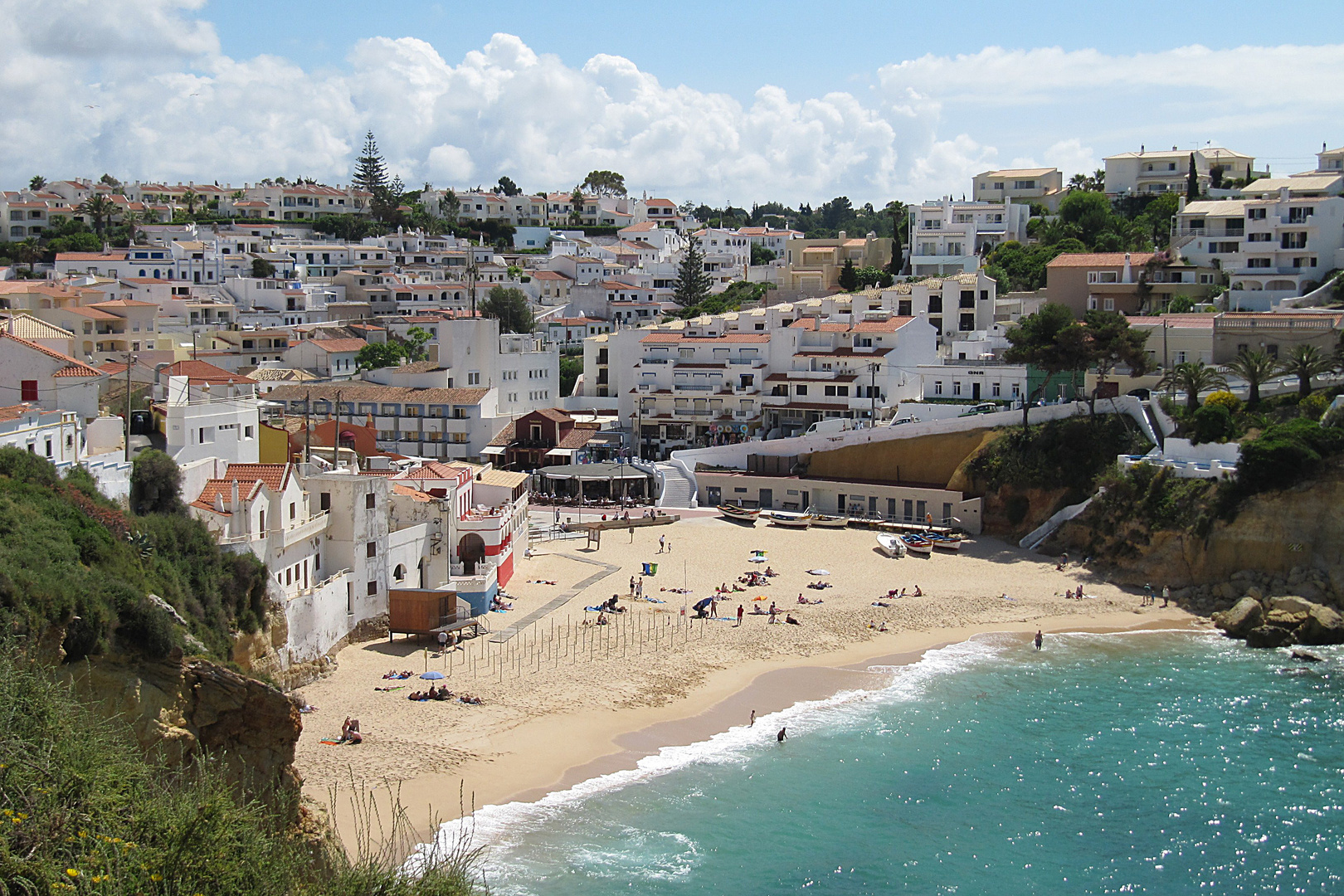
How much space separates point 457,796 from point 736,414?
36244 mm

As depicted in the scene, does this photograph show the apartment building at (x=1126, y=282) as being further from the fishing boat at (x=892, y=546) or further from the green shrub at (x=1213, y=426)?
the fishing boat at (x=892, y=546)

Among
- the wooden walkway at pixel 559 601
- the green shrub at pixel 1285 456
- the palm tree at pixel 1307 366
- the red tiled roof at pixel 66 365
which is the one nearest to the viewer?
the wooden walkway at pixel 559 601

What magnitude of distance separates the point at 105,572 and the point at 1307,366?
4025 centimetres

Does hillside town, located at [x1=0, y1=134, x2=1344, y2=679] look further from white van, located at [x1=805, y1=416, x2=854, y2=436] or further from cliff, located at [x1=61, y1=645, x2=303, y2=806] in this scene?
cliff, located at [x1=61, y1=645, x2=303, y2=806]

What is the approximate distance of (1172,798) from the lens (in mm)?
26750

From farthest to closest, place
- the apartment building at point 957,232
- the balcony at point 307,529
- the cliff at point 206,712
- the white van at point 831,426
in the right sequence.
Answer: the apartment building at point 957,232
the white van at point 831,426
the balcony at point 307,529
the cliff at point 206,712

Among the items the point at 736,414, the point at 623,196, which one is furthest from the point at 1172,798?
the point at 623,196

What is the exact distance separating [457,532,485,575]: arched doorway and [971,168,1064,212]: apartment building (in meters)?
59.4

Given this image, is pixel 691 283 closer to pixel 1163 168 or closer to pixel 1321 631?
pixel 1163 168

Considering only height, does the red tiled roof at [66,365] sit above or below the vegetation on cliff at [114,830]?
above

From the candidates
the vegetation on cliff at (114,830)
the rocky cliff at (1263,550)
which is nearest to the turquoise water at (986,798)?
the rocky cliff at (1263,550)

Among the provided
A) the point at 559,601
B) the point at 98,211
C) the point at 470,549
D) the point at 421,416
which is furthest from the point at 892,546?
the point at 98,211

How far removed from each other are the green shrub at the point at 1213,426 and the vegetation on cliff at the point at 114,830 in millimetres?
35273

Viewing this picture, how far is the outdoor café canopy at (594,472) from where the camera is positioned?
2088 inches
